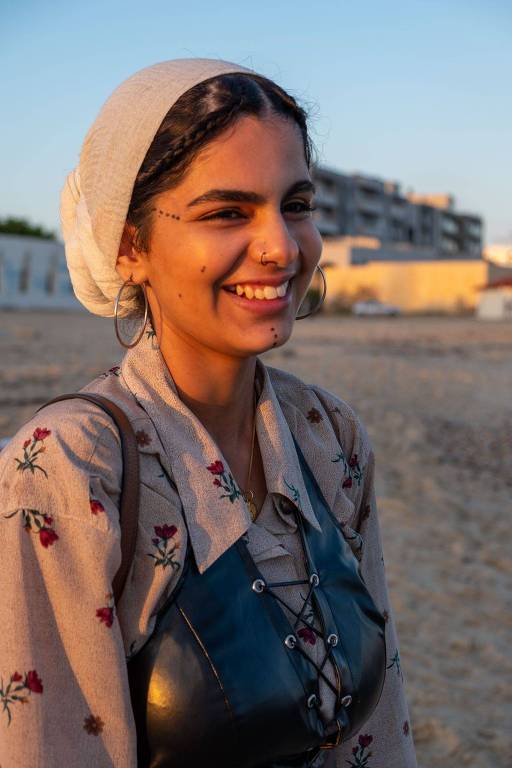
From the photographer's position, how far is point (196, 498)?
1.31 m

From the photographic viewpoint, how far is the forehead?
4.35ft

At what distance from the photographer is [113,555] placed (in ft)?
3.83

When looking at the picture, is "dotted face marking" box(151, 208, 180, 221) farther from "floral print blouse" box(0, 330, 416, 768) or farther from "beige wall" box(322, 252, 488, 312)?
"beige wall" box(322, 252, 488, 312)

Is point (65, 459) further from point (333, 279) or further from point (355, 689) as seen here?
point (333, 279)

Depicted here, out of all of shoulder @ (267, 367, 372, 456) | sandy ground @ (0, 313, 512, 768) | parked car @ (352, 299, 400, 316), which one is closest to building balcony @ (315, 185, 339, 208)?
parked car @ (352, 299, 400, 316)

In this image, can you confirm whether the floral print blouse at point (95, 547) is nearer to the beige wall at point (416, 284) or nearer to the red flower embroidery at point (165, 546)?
the red flower embroidery at point (165, 546)

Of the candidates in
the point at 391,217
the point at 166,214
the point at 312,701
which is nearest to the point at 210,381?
the point at 166,214

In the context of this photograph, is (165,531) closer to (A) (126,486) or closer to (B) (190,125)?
(A) (126,486)

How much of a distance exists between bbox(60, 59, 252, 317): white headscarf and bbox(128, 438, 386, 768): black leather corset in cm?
52

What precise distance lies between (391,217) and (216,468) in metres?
70.8

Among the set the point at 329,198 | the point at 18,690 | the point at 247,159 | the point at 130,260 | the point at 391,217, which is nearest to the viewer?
the point at 18,690

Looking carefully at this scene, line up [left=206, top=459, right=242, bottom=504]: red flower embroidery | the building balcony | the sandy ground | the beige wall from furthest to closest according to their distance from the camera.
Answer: the building balcony
the beige wall
the sandy ground
[left=206, top=459, right=242, bottom=504]: red flower embroidery

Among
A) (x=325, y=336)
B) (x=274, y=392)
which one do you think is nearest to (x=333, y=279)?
(x=325, y=336)

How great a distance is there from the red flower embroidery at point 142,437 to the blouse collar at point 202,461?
0.01 m
